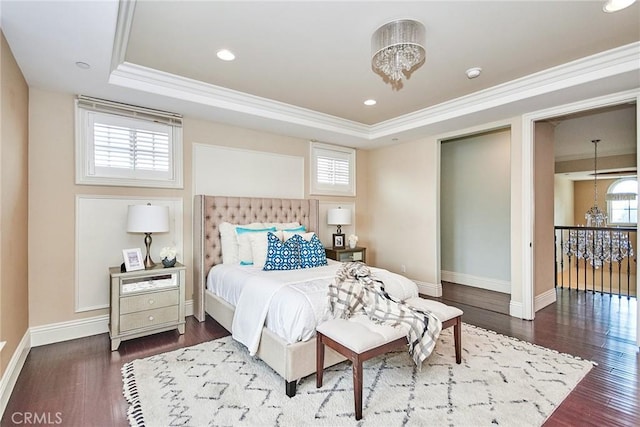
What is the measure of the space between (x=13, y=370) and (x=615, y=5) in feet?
16.6

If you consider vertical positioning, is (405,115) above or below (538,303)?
above

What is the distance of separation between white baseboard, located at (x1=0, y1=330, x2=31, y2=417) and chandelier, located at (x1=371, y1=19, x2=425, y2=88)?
11.6 ft

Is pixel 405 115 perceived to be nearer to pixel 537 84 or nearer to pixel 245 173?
pixel 537 84

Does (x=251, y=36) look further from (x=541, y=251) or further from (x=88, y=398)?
(x=541, y=251)

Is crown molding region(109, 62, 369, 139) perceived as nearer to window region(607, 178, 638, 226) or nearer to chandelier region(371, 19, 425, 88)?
chandelier region(371, 19, 425, 88)

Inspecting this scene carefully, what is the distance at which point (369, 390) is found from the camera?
2.21 m

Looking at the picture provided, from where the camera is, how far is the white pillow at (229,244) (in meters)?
3.74

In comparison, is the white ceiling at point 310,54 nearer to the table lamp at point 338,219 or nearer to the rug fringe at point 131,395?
the table lamp at point 338,219

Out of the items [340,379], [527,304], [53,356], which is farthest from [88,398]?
[527,304]

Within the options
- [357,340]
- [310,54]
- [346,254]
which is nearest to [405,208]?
[346,254]

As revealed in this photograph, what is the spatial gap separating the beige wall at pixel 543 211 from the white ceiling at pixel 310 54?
0.78 m

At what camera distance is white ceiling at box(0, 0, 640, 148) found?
210cm

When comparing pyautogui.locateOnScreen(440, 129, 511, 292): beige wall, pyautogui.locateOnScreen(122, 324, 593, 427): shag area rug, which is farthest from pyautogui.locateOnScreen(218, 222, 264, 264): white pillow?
pyautogui.locateOnScreen(440, 129, 511, 292): beige wall

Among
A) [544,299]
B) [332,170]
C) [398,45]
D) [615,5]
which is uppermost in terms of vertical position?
[615,5]
